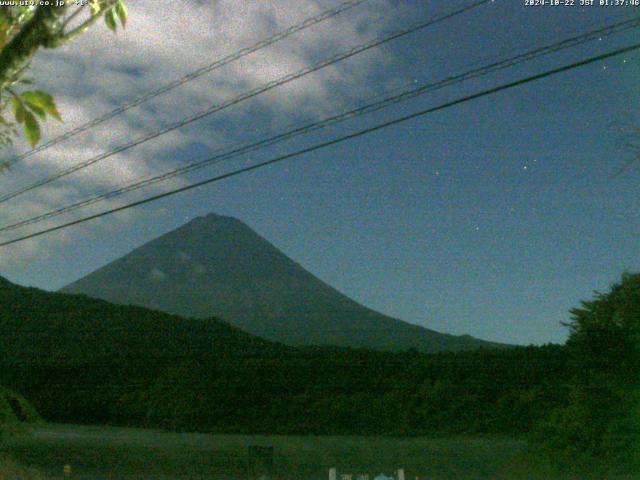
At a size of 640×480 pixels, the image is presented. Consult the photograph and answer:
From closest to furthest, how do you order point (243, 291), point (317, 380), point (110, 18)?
point (110, 18) → point (317, 380) → point (243, 291)

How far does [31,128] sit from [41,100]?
0.34ft

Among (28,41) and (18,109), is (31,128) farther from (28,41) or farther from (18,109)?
(28,41)

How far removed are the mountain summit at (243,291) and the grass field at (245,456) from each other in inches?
384

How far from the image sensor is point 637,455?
11695 mm

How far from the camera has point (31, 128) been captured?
2508mm

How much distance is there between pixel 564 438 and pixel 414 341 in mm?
20745

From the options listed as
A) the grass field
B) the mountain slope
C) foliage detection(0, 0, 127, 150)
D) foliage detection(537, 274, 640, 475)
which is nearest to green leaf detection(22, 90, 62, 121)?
foliage detection(0, 0, 127, 150)

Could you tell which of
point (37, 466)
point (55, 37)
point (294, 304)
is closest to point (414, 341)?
point (294, 304)

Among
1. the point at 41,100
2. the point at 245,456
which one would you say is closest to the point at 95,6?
the point at 41,100

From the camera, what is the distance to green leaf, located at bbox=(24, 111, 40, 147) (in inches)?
98.5

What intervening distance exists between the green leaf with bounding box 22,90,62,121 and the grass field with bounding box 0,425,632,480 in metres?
13.1

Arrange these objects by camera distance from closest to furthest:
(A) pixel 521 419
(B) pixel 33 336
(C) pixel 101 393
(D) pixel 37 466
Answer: (D) pixel 37 466 → (A) pixel 521 419 → (C) pixel 101 393 → (B) pixel 33 336

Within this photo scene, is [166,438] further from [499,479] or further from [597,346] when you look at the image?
[597,346]

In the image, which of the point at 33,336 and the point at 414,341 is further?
the point at 414,341
